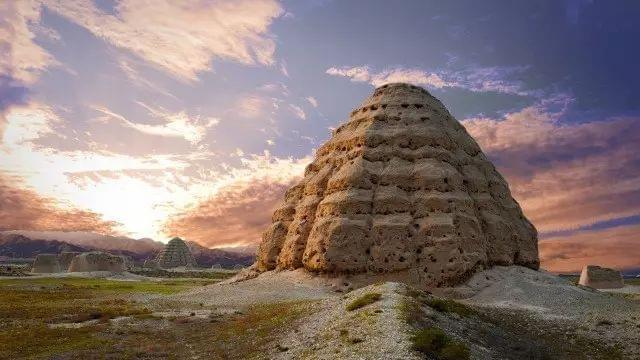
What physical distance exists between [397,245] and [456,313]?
15.7 metres

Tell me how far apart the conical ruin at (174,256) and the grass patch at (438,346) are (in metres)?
168

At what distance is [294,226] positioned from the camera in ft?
171

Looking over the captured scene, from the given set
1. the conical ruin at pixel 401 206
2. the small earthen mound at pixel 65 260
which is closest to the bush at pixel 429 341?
the conical ruin at pixel 401 206

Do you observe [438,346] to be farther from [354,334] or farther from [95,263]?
[95,263]

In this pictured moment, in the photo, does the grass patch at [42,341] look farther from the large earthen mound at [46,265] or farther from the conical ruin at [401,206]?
the large earthen mound at [46,265]

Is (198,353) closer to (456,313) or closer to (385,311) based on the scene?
(385,311)

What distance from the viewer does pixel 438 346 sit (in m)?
20.3

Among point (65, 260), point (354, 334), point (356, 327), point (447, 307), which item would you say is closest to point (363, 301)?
point (356, 327)

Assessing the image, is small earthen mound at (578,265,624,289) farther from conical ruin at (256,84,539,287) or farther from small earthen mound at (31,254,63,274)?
small earthen mound at (31,254,63,274)

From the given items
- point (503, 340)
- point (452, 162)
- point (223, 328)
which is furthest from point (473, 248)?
point (223, 328)

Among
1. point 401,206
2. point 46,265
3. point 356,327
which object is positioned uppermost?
point 401,206

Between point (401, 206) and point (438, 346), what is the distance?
2631 centimetres

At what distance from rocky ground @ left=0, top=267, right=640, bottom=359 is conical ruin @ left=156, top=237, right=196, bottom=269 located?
140383 mm

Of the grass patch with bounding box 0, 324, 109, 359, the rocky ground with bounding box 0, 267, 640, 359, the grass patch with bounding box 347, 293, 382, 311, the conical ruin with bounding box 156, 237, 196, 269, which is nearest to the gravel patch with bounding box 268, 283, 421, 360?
the rocky ground with bounding box 0, 267, 640, 359
